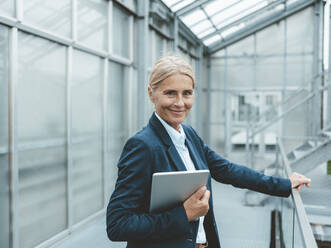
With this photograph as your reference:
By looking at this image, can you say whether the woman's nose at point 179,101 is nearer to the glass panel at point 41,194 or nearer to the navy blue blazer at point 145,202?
the navy blue blazer at point 145,202

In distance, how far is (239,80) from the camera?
34.3 feet

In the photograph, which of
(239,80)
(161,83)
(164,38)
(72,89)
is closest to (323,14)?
(239,80)

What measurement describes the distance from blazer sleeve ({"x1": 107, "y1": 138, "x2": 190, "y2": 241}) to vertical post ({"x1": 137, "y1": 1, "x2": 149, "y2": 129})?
4.44m

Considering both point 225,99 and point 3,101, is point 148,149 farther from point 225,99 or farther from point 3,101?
point 225,99

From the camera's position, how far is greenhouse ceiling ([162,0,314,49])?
283 inches

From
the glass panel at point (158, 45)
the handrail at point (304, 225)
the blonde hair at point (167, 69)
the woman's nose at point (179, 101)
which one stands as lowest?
the handrail at point (304, 225)

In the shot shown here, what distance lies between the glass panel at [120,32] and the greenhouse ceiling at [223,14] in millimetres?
1529

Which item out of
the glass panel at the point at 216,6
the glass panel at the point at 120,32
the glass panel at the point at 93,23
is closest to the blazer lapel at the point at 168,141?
the glass panel at the point at 93,23

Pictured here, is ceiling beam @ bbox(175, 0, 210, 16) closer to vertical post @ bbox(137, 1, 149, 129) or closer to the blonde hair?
vertical post @ bbox(137, 1, 149, 129)

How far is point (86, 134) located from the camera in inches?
163

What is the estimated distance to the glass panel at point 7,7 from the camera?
9.03 feet

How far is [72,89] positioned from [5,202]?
1512 millimetres

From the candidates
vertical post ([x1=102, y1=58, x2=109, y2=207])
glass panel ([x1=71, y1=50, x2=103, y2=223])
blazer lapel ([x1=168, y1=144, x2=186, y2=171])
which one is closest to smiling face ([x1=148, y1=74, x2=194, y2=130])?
blazer lapel ([x1=168, y1=144, x2=186, y2=171])

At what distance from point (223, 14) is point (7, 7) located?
6628 millimetres
